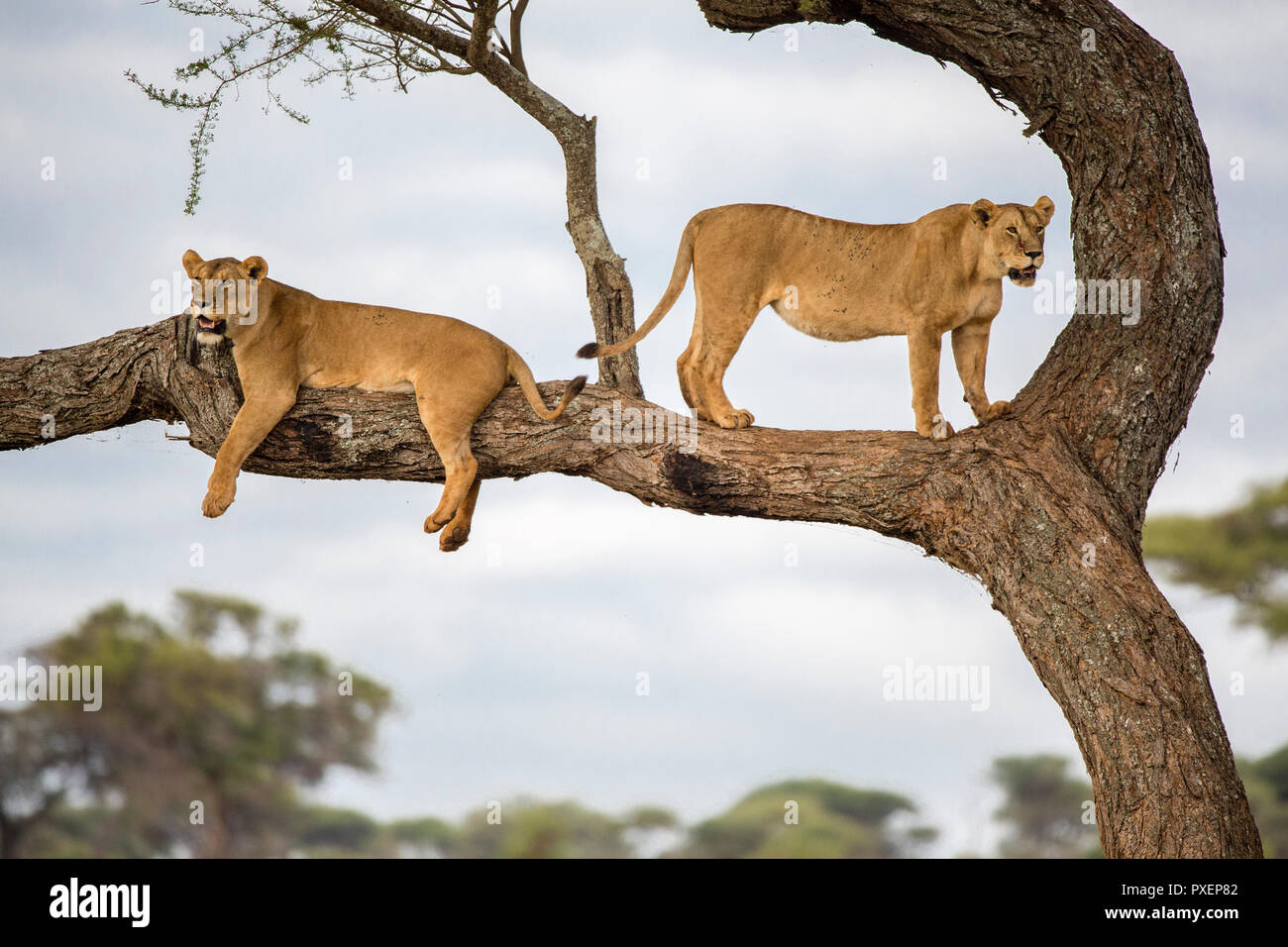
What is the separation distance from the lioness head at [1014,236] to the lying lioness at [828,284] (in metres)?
0.04

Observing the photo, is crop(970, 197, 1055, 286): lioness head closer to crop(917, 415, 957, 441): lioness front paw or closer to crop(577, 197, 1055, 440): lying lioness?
crop(577, 197, 1055, 440): lying lioness

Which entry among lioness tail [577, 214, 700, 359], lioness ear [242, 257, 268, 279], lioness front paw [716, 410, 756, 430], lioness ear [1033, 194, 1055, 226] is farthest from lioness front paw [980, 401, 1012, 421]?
lioness ear [242, 257, 268, 279]

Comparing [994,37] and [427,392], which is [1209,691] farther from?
[427,392]

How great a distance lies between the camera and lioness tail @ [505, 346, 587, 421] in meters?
6.63

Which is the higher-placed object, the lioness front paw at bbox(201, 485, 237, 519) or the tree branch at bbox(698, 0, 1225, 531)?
the tree branch at bbox(698, 0, 1225, 531)

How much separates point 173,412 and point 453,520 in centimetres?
163

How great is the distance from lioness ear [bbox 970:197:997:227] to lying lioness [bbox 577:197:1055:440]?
0.06 feet

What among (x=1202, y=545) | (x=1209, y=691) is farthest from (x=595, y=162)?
(x=1202, y=545)

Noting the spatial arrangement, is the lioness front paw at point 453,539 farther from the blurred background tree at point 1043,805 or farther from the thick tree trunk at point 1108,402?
the blurred background tree at point 1043,805

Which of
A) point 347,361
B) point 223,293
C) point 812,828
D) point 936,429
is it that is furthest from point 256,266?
point 812,828

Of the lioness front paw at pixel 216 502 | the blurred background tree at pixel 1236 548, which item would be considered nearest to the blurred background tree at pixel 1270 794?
the blurred background tree at pixel 1236 548

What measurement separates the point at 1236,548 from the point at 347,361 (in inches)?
501

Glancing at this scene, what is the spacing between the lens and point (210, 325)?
6398mm

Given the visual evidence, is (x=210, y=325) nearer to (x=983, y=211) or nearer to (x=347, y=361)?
(x=347, y=361)
